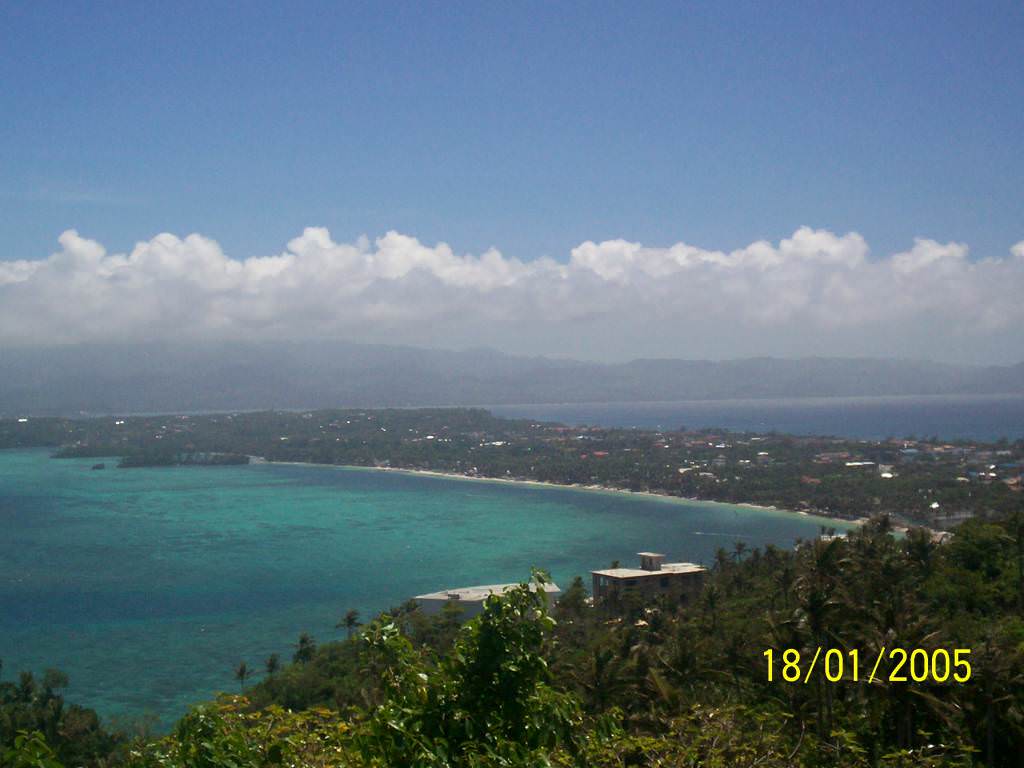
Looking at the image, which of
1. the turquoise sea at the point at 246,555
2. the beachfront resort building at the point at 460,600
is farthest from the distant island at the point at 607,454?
the beachfront resort building at the point at 460,600

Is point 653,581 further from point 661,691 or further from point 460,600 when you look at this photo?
point 661,691

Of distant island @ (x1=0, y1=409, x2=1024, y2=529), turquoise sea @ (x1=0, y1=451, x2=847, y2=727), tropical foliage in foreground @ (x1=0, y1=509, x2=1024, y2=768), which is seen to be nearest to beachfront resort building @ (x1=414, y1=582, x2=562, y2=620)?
tropical foliage in foreground @ (x1=0, y1=509, x2=1024, y2=768)

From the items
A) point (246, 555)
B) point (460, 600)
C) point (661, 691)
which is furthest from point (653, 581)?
point (246, 555)

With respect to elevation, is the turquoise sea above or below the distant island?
below

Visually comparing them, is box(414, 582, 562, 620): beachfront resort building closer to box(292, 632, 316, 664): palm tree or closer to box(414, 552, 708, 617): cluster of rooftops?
box(414, 552, 708, 617): cluster of rooftops

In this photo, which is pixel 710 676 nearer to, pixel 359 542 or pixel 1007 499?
pixel 359 542

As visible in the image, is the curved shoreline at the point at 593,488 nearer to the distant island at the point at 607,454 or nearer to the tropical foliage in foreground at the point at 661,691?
the distant island at the point at 607,454
